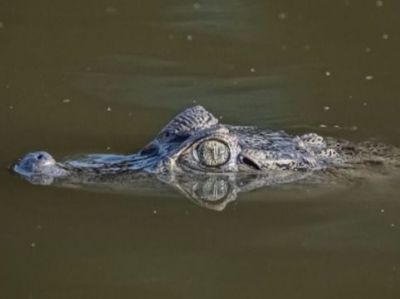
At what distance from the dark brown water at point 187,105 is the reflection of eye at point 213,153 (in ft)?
0.97

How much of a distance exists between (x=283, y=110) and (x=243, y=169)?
4.37 feet

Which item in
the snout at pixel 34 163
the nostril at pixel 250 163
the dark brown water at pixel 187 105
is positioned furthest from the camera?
the nostril at pixel 250 163

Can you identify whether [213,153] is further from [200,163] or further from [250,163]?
[250,163]

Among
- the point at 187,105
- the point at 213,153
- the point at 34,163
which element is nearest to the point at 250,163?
the point at 213,153

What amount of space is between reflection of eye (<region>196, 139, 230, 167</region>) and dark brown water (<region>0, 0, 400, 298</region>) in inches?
11.6

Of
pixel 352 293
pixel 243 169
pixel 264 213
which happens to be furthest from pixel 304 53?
pixel 352 293

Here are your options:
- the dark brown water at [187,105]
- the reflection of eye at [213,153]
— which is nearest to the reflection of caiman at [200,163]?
the reflection of eye at [213,153]

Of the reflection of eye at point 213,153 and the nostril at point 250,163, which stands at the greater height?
the reflection of eye at point 213,153

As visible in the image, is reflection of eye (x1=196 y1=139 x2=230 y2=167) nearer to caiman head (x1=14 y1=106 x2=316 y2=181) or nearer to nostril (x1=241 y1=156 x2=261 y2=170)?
caiman head (x1=14 y1=106 x2=316 y2=181)

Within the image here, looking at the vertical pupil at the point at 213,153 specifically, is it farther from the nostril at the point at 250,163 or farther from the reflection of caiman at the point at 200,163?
the nostril at the point at 250,163

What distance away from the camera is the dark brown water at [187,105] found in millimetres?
4852

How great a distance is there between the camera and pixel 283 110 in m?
7.27

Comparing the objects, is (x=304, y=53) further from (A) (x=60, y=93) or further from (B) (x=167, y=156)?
(B) (x=167, y=156)

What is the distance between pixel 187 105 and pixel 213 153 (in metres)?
1.40
